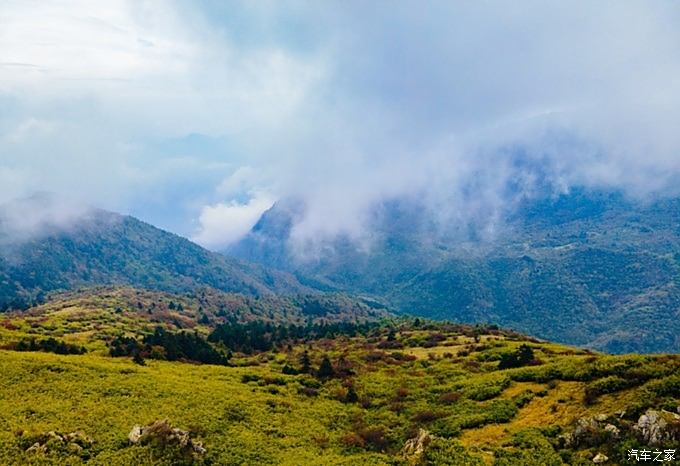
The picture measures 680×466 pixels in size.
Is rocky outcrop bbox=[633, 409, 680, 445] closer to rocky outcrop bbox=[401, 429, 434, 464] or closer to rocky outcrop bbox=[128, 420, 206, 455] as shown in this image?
rocky outcrop bbox=[401, 429, 434, 464]

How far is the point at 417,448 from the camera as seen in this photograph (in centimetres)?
4141

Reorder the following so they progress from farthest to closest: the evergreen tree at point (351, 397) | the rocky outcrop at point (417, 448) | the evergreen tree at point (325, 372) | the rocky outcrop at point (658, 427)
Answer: the evergreen tree at point (325, 372)
the evergreen tree at point (351, 397)
the rocky outcrop at point (417, 448)
the rocky outcrop at point (658, 427)

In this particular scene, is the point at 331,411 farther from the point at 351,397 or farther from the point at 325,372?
the point at 325,372

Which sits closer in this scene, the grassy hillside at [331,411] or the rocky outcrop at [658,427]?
the rocky outcrop at [658,427]

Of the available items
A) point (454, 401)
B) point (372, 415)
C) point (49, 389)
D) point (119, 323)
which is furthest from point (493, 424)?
point (119, 323)

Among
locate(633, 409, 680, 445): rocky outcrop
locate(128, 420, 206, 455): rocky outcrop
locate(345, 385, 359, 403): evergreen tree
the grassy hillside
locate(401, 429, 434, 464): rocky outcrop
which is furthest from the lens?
locate(345, 385, 359, 403): evergreen tree

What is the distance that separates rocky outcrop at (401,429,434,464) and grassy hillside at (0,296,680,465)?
0.16 m

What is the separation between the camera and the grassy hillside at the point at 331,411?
4091 centimetres

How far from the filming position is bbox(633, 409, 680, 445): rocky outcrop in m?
34.9

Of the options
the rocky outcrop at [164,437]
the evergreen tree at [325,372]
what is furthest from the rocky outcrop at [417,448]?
the evergreen tree at [325,372]

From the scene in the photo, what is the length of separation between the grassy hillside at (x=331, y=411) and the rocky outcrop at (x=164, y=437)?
0.67ft

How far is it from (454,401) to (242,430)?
22376mm

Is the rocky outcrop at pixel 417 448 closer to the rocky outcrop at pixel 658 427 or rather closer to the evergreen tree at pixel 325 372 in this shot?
the rocky outcrop at pixel 658 427

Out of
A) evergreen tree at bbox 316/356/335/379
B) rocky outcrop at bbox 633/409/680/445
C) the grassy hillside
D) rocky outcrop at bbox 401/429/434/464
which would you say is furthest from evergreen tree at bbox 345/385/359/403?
rocky outcrop at bbox 633/409/680/445
